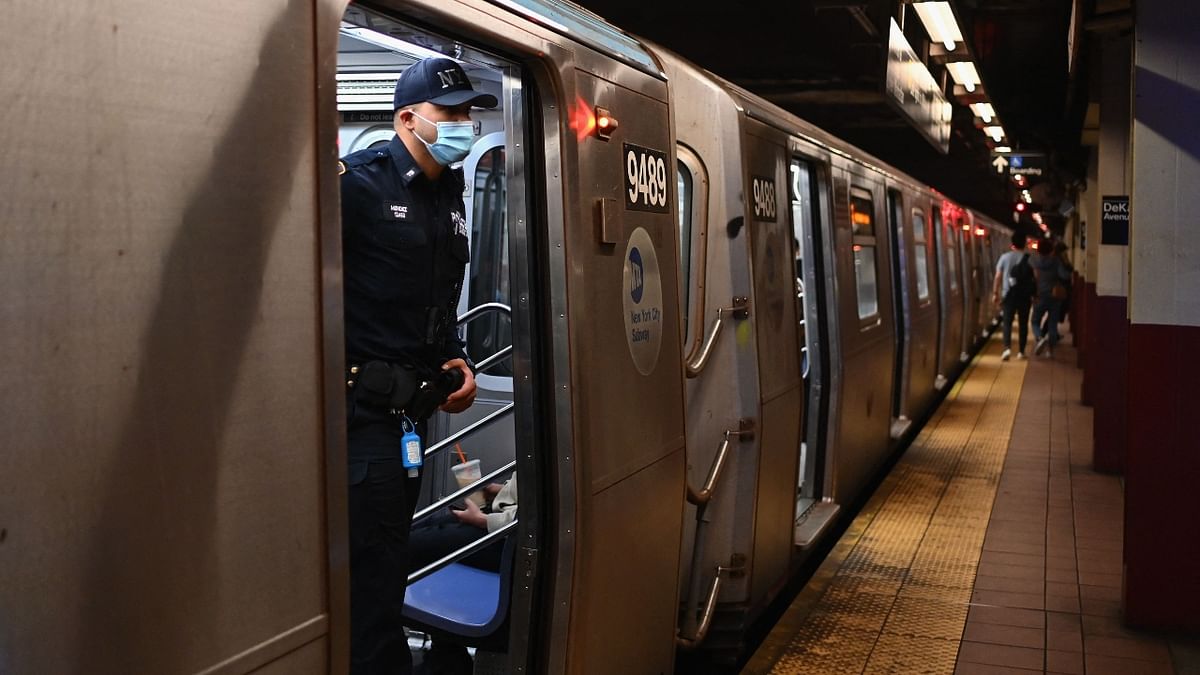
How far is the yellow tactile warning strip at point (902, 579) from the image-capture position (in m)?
4.96

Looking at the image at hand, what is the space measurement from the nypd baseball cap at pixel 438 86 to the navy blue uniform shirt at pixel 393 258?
0.14m

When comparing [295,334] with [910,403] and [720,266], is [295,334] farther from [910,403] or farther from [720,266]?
[910,403]

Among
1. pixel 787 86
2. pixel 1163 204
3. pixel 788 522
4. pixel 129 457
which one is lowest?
pixel 788 522

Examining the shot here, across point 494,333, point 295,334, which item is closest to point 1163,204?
point 494,333

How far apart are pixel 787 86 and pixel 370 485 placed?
411 inches

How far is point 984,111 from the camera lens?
15930 mm

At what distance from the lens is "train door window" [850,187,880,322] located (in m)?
7.54

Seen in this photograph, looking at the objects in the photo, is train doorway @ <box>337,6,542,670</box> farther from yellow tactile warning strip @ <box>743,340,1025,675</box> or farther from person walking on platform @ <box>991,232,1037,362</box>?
person walking on platform @ <box>991,232,1037,362</box>

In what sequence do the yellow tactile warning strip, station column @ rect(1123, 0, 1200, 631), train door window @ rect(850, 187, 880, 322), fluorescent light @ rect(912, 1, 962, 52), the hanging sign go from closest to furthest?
the yellow tactile warning strip → station column @ rect(1123, 0, 1200, 631) → train door window @ rect(850, 187, 880, 322) → the hanging sign → fluorescent light @ rect(912, 1, 962, 52)

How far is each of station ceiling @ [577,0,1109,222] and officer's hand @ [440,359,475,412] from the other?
523cm

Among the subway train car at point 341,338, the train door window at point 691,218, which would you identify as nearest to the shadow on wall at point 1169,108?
the subway train car at point 341,338

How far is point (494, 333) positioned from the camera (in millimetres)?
4648

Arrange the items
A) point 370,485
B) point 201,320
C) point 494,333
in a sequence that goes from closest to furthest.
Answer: point 201,320, point 370,485, point 494,333

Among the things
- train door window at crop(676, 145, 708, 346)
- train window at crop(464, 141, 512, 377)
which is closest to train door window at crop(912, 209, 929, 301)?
train door window at crop(676, 145, 708, 346)
